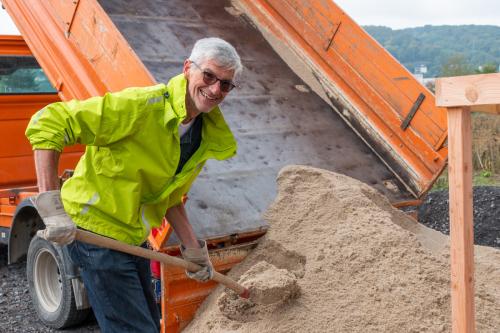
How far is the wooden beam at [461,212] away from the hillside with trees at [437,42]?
1225 inches

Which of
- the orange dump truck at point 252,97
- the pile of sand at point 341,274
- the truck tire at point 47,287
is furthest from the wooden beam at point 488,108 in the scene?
the truck tire at point 47,287

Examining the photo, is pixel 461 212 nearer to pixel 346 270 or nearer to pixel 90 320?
pixel 346 270

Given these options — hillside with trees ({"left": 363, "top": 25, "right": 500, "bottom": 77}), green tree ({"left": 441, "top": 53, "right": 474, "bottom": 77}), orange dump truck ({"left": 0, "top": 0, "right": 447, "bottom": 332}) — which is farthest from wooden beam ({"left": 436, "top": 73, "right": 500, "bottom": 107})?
hillside with trees ({"left": 363, "top": 25, "right": 500, "bottom": 77})

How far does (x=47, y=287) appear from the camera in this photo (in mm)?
4812

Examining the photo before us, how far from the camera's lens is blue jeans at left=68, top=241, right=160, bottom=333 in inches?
112

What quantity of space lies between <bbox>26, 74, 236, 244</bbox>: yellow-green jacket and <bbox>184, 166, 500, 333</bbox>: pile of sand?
89cm

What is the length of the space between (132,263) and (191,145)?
590 mm

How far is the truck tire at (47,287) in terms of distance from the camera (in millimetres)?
4535

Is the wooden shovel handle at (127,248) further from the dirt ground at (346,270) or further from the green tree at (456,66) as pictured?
the green tree at (456,66)

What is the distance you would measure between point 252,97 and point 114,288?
2330mm

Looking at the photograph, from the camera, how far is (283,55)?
541cm

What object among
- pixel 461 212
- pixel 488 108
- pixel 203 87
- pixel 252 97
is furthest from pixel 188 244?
pixel 252 97

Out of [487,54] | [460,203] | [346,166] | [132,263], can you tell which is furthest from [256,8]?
[487,54]

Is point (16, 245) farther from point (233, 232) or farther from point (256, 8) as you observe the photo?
point (256, 8)
